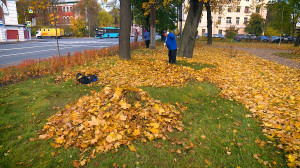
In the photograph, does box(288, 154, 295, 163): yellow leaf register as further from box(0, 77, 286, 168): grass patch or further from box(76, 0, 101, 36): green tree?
box(76, 0, 101, 36): green tree

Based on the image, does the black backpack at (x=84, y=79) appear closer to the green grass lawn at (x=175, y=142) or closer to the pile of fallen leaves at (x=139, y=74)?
the pile of fallen leaves at (x=139, y=74)

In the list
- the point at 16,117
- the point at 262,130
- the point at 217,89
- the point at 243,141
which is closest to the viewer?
the point at 243,141

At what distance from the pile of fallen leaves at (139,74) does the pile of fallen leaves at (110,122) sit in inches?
96.6

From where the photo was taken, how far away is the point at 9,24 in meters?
34.2

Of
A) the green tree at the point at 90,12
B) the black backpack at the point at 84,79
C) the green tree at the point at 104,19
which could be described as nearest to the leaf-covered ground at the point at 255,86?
the black backpack at the point at 84,79

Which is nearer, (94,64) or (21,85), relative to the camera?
(21,85)

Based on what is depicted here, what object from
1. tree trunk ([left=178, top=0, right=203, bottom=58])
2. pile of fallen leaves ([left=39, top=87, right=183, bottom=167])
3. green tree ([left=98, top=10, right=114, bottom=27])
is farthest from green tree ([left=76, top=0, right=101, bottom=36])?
pile of fallen leaves ([left=39, top=87, right=183, bottom=167])

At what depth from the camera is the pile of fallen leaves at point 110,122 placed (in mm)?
3684

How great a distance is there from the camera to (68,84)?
7363 millimetres

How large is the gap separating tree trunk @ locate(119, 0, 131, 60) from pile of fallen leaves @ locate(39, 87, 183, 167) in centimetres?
670

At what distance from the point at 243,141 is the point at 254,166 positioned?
2.23 feet

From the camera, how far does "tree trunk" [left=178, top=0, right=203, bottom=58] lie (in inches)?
493

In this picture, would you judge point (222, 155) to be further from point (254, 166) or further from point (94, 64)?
point (94, 64)

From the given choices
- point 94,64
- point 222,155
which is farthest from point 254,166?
point 94,64
